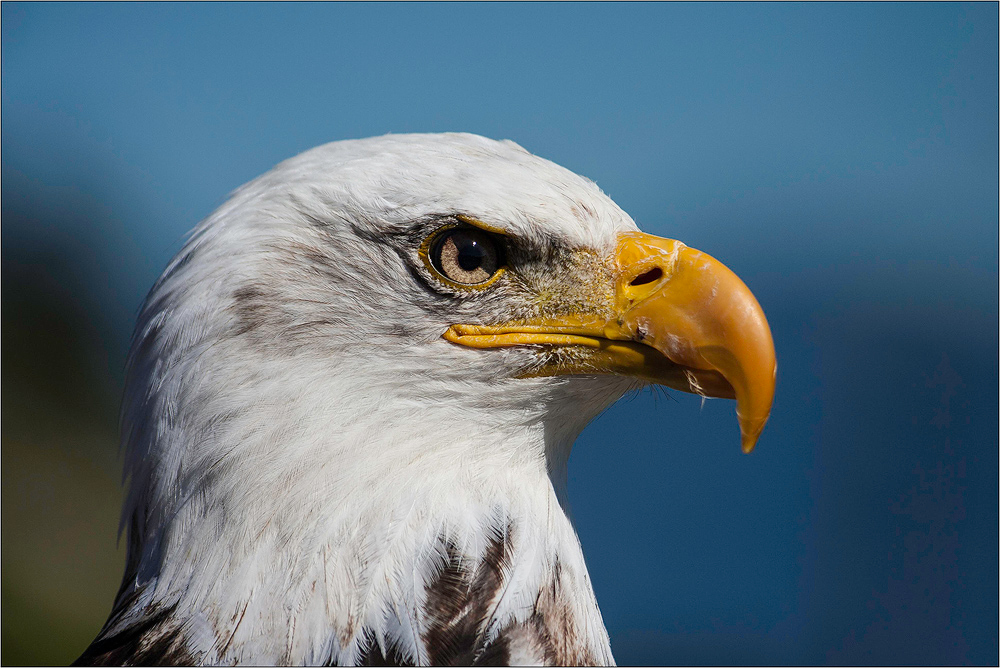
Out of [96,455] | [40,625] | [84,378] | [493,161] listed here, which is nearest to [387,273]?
[493,161]

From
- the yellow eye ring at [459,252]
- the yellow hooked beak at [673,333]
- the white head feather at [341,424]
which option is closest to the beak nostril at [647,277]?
the yellow hooked beak at [673,333]

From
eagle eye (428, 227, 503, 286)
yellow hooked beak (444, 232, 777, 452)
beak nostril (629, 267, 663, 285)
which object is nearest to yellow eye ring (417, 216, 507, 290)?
eagle eye (428, 227, 503, 286)

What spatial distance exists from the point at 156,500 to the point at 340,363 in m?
0.55

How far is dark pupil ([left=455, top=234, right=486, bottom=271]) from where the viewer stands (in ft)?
5.69

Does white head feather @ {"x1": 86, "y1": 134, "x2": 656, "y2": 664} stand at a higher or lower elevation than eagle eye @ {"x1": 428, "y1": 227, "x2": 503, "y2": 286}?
lower

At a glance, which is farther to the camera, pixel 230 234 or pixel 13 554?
pixel 13 554

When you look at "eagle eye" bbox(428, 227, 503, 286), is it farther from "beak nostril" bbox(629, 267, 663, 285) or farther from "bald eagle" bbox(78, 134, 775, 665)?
"beak nostril" bbox(629, 267, 663, 285)

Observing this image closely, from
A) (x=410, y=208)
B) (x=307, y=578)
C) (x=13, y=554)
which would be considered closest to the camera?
(x=307, y=578)

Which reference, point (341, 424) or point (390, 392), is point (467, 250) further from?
point (341, 424)

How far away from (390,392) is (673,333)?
2.20 feet

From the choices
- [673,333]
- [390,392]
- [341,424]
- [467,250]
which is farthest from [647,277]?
[341,424]

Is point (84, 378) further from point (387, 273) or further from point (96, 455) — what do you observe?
point (387, 273)

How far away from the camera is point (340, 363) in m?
1.71

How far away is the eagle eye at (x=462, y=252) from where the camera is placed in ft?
5.68
